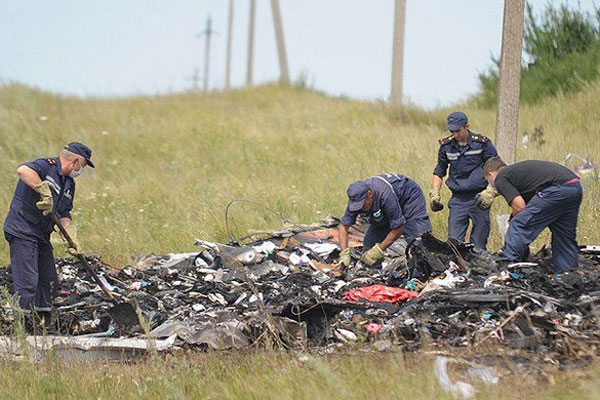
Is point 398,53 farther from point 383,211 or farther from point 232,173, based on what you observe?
point 383,211

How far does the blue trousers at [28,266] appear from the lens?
26.2ft

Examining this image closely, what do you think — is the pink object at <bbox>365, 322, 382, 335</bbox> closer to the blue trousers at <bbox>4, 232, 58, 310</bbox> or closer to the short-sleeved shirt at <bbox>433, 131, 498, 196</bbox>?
the blue trousers at <bbox>4, 232, 58, 310</bbox>

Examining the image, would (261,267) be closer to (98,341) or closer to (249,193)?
(98,341)

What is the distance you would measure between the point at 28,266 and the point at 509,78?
567cm

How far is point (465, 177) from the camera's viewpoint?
9500 mm

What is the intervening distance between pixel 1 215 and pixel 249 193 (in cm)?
369

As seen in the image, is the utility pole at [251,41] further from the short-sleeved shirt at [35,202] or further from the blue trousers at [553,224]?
the blue trousers at [553,224]

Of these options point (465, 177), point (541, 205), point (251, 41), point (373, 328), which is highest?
point (251, 41)

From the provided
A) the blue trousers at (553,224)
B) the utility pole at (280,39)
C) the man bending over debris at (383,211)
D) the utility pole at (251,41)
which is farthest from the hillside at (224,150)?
the utility pole at (251,41)

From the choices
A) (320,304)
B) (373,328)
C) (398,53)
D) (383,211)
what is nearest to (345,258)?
(383,211)

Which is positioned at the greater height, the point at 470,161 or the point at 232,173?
the point at 470,161

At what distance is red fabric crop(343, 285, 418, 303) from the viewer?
7492mm

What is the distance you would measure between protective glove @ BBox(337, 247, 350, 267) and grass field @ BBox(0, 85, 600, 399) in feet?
6.12

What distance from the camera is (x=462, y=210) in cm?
952
